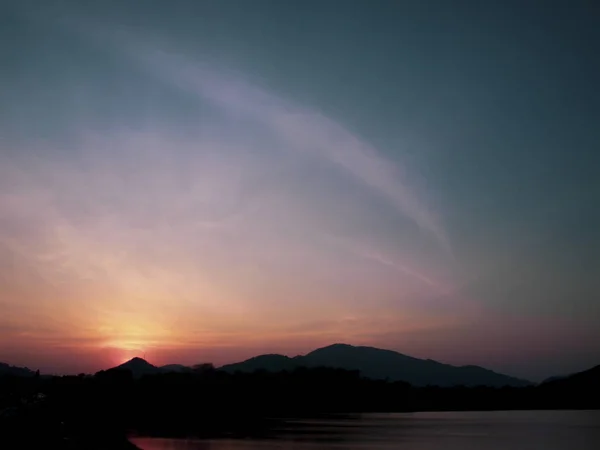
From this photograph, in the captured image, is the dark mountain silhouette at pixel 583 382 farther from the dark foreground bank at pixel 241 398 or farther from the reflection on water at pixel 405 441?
the reflection on water at pixel 405 441

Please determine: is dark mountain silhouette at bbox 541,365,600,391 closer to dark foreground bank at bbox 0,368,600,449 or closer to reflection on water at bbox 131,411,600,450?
dark foreground bank at bbox 0,368,600,449

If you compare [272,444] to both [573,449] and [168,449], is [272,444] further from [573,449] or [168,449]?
[573,449]

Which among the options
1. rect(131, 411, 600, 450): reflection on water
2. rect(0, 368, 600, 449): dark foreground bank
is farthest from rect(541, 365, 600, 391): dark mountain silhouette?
rect(131, 411, 600, 450): reflection on water

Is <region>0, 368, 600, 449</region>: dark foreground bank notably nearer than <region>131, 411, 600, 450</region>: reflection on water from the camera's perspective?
No

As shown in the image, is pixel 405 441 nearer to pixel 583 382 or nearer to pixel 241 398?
pixel 241 398

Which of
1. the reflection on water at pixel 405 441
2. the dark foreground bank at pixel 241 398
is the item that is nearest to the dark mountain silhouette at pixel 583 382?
the dark foreground bank at pixel 241 398

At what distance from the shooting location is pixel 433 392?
148 metres

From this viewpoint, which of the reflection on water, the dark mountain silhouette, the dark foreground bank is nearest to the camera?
the reflection on water

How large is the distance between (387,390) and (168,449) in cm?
10684

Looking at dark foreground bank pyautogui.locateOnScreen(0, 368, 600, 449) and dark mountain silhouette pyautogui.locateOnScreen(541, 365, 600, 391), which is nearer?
dark foreground bank pyautogui.locateOnScreen(0, 368, 600, 449)

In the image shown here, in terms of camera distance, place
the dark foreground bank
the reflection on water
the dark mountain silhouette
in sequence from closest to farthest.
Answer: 1. the reflection on water
2. the dark foreground bank
3. the dark mountain silhouette

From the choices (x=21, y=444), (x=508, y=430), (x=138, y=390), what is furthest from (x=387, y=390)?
(x=21, y=444)

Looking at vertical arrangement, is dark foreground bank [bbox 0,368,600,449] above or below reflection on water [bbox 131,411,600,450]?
above

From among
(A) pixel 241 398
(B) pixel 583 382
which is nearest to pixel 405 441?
(A) pixel 241 398
